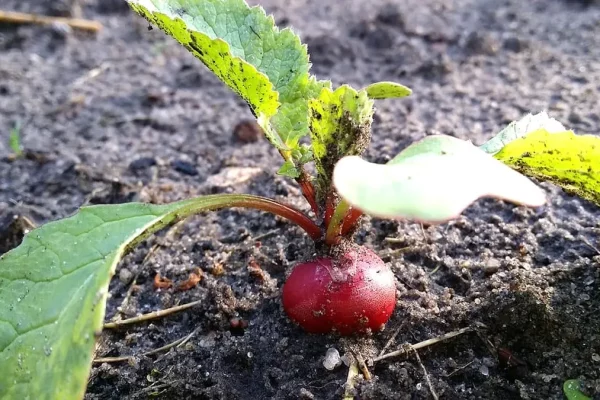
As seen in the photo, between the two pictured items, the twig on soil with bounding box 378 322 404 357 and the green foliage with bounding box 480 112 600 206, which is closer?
the green foliage with bounding box 480 112 600 206

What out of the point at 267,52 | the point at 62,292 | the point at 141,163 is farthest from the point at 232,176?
the point at 62,292

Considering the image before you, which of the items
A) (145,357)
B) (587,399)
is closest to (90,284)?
(145,357)

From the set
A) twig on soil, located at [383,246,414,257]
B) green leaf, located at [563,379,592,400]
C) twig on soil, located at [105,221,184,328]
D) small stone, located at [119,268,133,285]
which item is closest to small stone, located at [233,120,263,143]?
twig on soil, located at [105,221,184,328]

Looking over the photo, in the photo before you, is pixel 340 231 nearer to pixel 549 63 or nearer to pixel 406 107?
pixel 406 107

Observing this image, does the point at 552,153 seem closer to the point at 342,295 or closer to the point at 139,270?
the point at 342,295

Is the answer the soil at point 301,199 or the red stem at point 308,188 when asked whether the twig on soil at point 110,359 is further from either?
the red stem at point 308,188

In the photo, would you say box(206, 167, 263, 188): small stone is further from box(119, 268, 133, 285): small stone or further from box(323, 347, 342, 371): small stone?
box(323, 347, 342, 371): small stone
